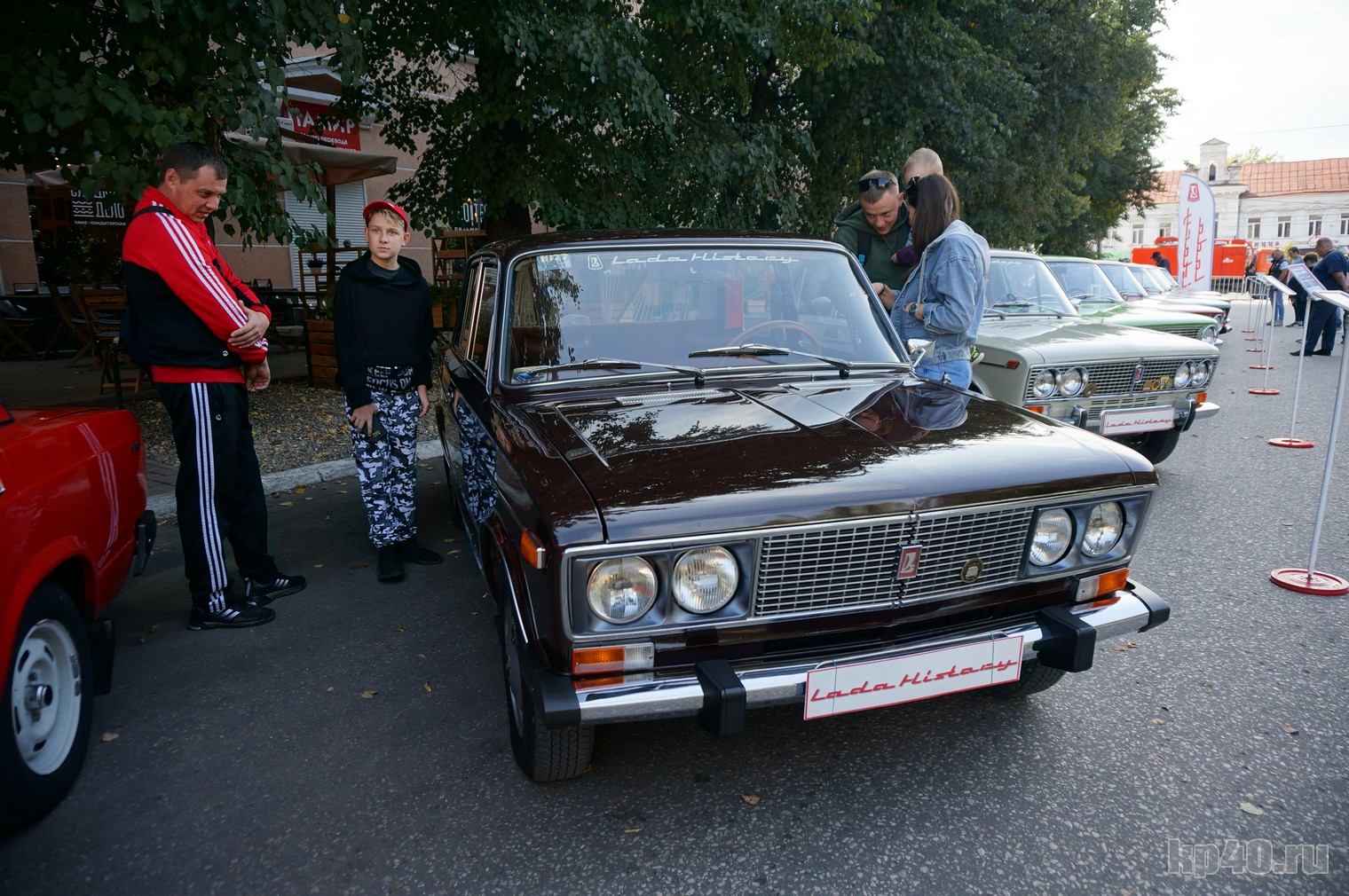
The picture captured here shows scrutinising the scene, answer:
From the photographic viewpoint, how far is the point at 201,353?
3801 mm

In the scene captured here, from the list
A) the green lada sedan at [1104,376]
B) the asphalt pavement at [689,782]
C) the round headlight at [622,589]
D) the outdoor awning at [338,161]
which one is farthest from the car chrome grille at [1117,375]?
the outdoor awning at [338,161]

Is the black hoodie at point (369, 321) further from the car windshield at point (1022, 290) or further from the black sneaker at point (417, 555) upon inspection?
the car windshield at point (1022, 290)

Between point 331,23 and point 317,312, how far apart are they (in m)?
5.64

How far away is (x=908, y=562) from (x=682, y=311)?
1.53m

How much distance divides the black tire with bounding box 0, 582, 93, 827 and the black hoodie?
69.8 inches

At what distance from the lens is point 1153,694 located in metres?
3.40

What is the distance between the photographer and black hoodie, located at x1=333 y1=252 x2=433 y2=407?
14.3 ft

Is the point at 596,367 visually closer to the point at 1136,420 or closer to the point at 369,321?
the point at 369,321

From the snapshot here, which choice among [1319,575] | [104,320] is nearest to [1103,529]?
[1319,575]

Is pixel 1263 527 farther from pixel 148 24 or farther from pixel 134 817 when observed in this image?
pixel 148 24

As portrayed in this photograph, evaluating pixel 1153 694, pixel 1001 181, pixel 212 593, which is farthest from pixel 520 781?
pixel 1001 181

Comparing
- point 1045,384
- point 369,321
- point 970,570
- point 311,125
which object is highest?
point 311,125

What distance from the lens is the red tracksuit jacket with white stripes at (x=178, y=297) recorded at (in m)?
3.63

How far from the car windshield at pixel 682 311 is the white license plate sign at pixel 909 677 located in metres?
1.35
